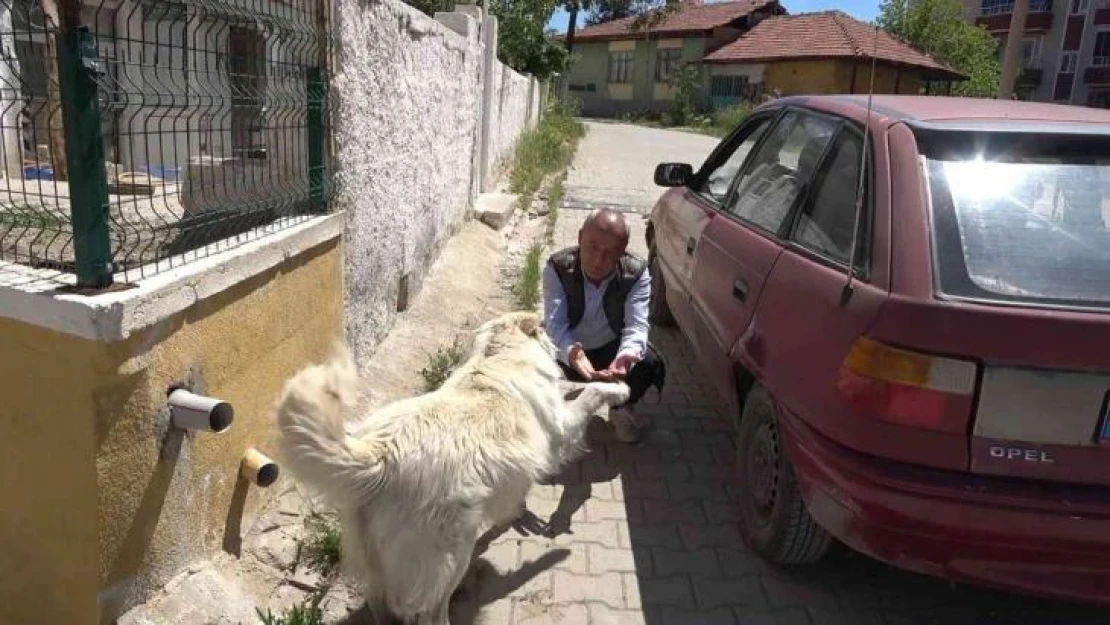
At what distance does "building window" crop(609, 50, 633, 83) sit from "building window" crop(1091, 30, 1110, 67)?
84.7 feet

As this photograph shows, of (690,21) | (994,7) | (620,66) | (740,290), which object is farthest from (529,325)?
(994,7)

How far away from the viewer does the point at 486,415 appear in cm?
253

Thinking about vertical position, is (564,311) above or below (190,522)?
above

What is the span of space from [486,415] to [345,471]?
524 millimetres

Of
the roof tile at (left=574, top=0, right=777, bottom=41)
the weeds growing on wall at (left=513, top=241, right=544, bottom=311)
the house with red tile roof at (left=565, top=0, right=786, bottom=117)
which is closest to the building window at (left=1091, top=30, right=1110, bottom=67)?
the house with red tile roof at (left=565, top=0, right=786, bottom=117)

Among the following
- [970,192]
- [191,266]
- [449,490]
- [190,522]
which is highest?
[970,192]

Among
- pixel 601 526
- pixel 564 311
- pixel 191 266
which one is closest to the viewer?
pixel 191 266

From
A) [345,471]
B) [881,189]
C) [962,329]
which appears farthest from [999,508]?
[345,471]

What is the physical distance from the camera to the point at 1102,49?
43.3 meters

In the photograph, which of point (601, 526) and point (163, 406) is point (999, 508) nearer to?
point (601, 526)

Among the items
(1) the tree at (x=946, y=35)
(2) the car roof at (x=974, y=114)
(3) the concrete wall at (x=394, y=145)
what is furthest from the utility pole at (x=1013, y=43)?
(1) the tree at (x=946, y=35)

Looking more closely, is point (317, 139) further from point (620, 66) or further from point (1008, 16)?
point (1008, 16)

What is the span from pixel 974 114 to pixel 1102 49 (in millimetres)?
51420

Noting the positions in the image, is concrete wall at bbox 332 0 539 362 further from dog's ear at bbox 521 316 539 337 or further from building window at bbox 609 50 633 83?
building window at bbox 609 50 633 83
